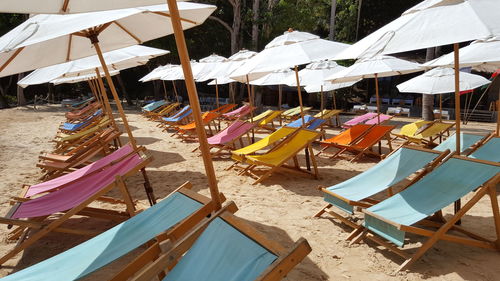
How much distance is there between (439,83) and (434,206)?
5.99 metres

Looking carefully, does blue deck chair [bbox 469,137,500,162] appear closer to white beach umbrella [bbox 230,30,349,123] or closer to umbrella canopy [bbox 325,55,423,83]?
white beach umbrella [bbox 230,30,349,123]

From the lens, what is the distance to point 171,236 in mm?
1903

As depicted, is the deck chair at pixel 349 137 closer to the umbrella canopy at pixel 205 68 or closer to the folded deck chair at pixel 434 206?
the folded deck chair at pixel 434 206

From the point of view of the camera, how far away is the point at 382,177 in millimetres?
3334

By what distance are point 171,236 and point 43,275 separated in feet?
2.45

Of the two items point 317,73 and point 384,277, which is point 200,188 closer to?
point 384,277

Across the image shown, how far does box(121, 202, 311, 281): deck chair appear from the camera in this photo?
153 cm

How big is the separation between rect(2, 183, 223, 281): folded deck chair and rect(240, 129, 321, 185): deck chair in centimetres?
252

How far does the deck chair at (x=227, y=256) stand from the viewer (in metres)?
1.53

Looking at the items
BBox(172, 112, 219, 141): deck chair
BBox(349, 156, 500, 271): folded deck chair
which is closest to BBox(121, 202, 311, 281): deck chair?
BBox(349, 156, 500, 271): folded deck chair

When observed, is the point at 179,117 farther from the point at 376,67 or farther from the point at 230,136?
the point at 376,67

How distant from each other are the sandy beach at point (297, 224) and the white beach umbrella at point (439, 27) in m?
0.36

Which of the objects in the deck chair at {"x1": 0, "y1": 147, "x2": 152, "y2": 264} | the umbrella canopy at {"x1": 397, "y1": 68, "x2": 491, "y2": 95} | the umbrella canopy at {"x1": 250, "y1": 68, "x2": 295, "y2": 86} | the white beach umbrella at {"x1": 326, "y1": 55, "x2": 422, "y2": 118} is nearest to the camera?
the deck chair at {"x1": 0, "y1": 147, "x2": 152, "y2": 264}

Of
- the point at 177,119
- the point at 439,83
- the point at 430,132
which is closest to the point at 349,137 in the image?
the point at 430,132
